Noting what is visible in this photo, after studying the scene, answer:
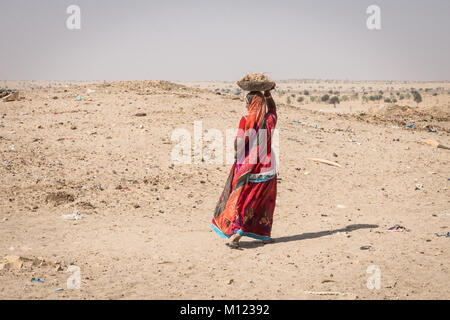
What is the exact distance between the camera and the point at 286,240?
602 cm

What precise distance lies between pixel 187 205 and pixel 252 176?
106 inches

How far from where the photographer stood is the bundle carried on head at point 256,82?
5.39m

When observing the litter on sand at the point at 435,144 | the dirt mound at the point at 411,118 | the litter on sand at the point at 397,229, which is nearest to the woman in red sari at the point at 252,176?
the litter on sand at the point at 397,229

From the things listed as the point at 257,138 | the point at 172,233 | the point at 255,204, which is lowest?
the point at 172,233

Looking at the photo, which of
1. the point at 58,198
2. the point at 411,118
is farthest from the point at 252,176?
the point at 411,118

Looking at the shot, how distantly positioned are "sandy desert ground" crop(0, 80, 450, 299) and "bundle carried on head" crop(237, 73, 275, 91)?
7.01 feet

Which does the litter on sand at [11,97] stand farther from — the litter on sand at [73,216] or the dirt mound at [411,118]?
the dirt mound at [411,118]

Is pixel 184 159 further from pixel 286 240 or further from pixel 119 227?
pixel 286 240

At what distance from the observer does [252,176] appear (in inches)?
217

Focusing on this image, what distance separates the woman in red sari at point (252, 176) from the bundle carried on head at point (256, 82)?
8 centimetres

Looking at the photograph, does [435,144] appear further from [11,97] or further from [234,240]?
[11,97]

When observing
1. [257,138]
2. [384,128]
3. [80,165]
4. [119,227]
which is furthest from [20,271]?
[384,128]

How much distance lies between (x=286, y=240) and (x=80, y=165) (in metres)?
5.01

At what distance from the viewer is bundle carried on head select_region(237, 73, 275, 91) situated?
539 cm
